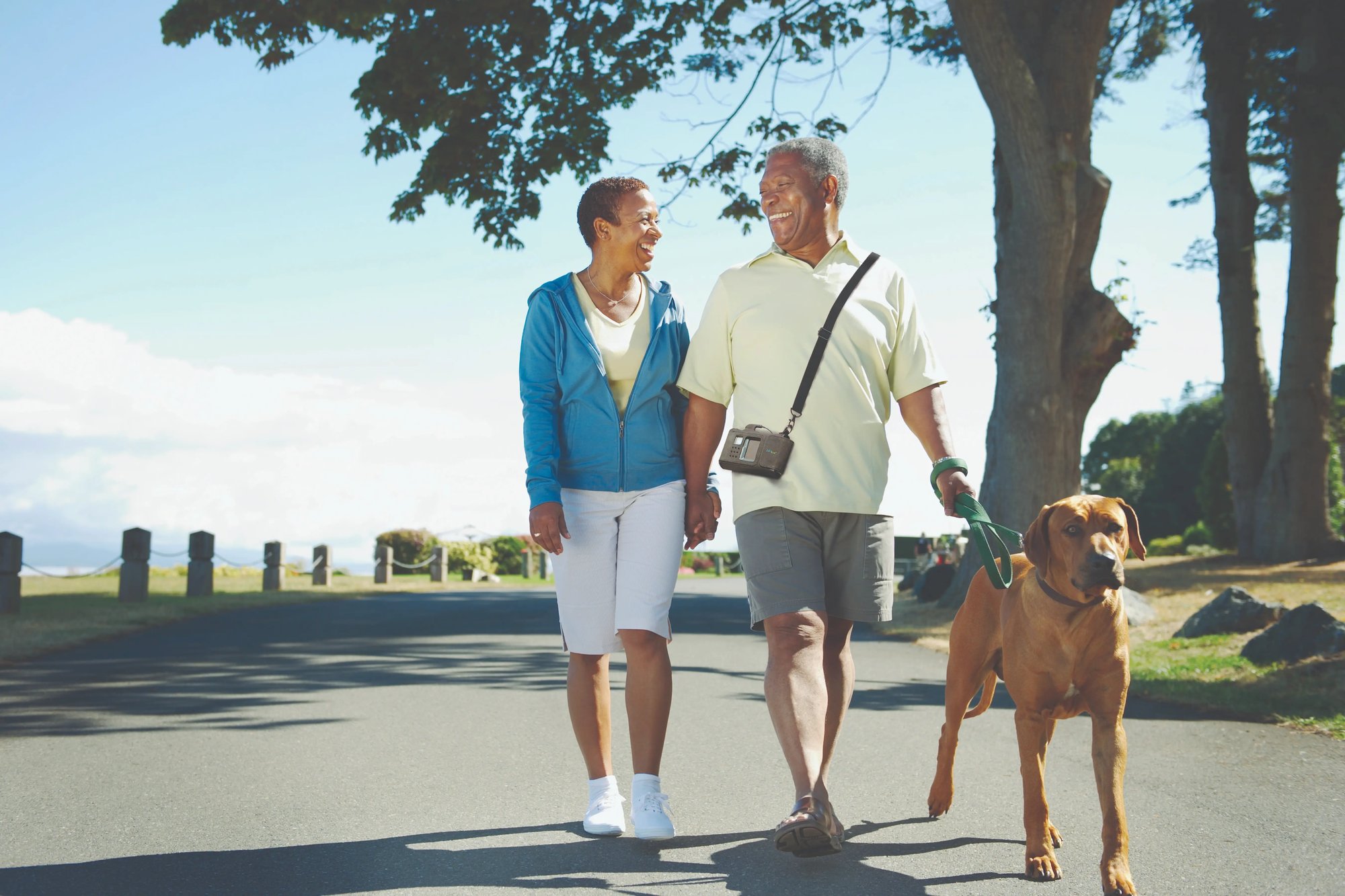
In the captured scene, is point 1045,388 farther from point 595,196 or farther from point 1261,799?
point 595,196

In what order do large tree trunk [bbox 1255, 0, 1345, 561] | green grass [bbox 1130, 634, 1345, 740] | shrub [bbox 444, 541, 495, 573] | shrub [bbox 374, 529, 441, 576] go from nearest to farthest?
green grass [bbox 1130, 634, 1345, 740] < large tree trunk [bbox 1255, 0, 1345, 561] < shrub [bbox 374, 529, 441, 576] < shrub [bbox 444, 541, 495, 573]

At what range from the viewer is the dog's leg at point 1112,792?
342 cm

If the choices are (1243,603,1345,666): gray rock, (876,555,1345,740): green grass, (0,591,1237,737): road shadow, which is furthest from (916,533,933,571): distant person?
(1243,603,1345,666): gray rock

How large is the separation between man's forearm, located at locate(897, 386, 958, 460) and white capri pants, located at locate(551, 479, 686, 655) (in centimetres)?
92

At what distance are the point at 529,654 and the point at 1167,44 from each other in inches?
744

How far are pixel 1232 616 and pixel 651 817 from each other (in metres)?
9.15

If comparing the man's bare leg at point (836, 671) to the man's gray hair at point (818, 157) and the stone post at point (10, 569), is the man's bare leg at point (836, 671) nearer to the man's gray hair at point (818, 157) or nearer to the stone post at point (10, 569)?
the man's gray hair at point (818, 157)

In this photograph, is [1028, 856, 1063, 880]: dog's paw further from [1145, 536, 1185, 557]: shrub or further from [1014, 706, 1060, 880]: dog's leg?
[1145, 536, 1185, 557]: shrub

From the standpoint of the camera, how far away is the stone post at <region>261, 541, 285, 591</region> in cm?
2159

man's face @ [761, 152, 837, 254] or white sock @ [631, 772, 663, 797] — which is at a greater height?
man's face @ [761, 152, 837, 254]

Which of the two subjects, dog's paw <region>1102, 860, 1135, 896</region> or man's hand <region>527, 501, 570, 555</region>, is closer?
dog's paw <region>1102, 860, 1135, 896</region>

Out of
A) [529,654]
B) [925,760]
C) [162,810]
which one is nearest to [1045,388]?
[529,654]

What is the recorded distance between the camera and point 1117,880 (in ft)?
11.2

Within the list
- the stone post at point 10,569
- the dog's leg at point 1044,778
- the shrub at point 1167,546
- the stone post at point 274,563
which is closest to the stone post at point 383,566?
the stone post at point 274,563
